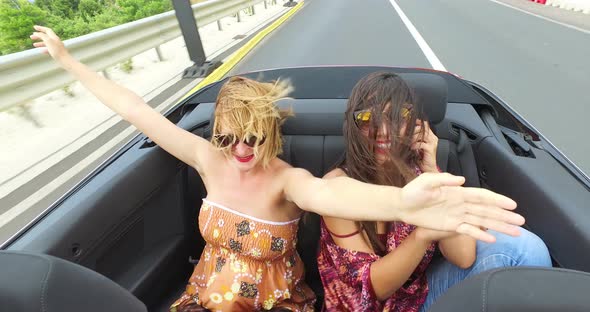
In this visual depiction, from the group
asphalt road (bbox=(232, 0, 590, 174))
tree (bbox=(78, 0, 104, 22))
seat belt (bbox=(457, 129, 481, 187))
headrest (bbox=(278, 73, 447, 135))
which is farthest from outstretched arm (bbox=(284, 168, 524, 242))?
tree (bbox=(78, 0, 104, 22))

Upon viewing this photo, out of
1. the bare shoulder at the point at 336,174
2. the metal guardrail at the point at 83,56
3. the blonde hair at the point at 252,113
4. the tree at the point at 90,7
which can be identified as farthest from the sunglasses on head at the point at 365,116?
the tree at the point at 90,7

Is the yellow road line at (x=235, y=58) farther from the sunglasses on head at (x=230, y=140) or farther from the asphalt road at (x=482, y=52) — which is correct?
the sunglasses on head at (x=230, y=140)

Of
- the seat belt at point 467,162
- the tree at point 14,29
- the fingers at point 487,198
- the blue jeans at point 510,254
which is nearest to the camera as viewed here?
the fingers at point 487,198

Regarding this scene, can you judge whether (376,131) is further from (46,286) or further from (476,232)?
(46,286)

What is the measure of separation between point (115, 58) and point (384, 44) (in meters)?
5.31

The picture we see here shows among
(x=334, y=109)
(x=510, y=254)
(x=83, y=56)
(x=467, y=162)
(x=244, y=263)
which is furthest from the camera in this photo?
(x=83, y=56)

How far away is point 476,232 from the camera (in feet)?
3.44

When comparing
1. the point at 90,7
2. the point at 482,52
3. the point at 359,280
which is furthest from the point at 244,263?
the point at 90,7

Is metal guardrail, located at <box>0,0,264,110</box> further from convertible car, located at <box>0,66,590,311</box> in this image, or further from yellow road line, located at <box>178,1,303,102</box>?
convertible car, located at <box>0,66,590,311</box>

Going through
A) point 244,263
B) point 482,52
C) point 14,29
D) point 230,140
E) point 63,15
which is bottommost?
point 482,52

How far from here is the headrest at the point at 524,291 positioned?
2.94 ft

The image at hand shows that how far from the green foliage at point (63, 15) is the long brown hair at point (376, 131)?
686cm

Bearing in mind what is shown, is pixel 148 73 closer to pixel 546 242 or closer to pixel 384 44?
pixel 384 44

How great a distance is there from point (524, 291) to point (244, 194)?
3.68 ft
